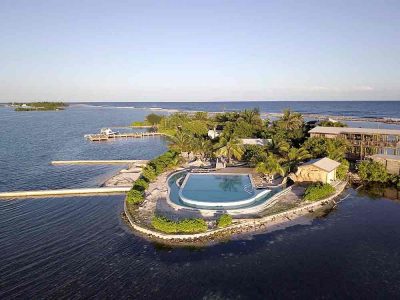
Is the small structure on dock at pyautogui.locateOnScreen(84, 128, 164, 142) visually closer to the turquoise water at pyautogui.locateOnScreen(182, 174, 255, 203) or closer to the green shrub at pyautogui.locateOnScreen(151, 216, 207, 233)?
the turquoise water at pyautogui.locateOnScreen(182, 174, 255, 203)

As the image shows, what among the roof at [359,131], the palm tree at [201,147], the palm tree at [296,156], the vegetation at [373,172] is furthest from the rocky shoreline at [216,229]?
the roof at [359,131]

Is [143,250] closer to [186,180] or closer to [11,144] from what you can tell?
[186,180]

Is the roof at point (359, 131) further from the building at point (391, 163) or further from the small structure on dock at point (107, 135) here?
the small structure on dock at point (107, 135)

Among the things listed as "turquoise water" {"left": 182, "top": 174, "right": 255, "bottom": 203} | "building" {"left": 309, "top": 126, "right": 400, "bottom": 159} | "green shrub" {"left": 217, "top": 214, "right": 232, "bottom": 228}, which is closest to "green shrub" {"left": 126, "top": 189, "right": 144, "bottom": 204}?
"turquoise water" {"left": 182, "top": 174, "right": 255, "bottom": 203}

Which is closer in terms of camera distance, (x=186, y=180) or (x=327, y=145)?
(x=186, y=180)

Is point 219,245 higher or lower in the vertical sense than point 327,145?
lower

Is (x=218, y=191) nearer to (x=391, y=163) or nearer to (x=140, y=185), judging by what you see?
(x=140, y=185)

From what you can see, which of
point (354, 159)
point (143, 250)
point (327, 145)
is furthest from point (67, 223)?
point (354, 159)

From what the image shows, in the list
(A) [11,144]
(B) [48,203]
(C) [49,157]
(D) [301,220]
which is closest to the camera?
(D) [301,220]
